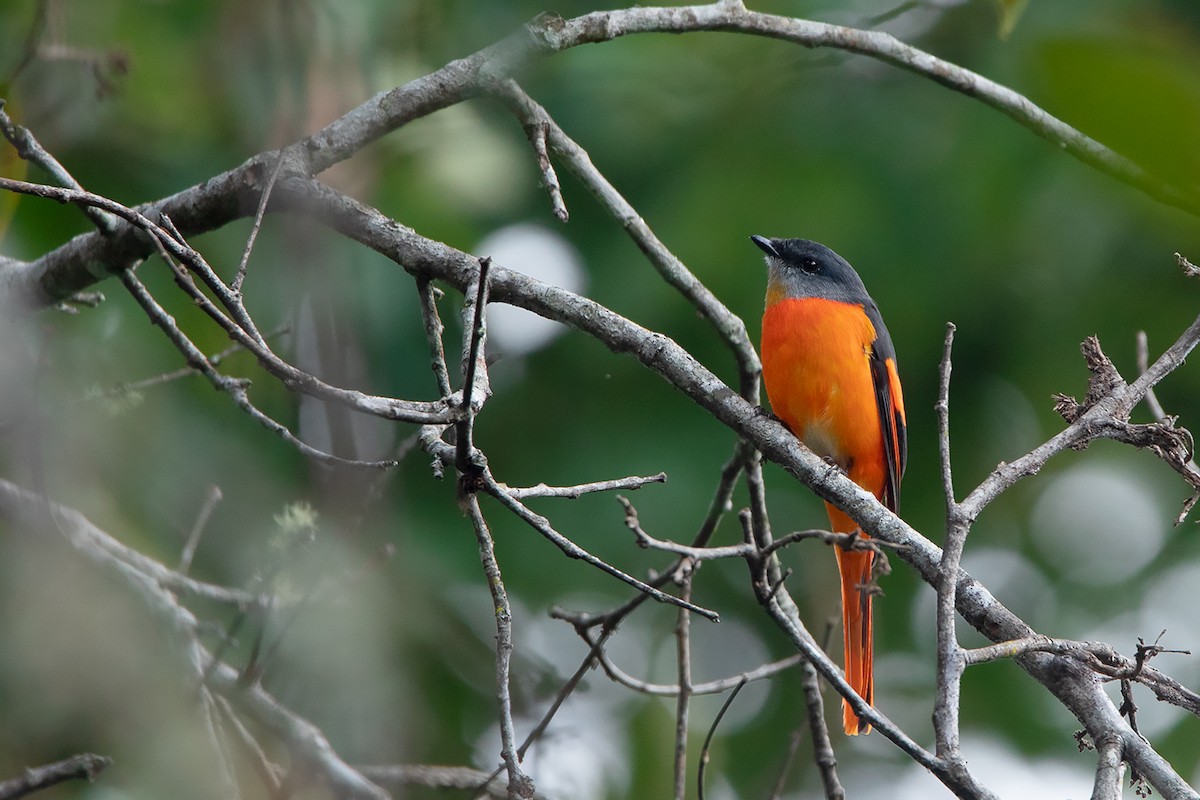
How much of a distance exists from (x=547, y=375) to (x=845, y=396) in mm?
4361

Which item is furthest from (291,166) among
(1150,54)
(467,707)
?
(467,707)

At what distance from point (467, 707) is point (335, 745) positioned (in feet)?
9.06

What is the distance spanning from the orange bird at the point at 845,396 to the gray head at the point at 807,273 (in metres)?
0.02

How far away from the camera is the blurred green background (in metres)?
3.94

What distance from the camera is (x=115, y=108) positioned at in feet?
19.2

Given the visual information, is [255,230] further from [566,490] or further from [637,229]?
[637,229]

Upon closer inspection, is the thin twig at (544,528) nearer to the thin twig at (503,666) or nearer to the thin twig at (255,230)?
the thin twig at (503,666)

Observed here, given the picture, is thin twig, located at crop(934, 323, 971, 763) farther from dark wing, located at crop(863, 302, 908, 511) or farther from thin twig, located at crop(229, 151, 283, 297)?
dark wing, located at crop(863, 302, 908, 511)

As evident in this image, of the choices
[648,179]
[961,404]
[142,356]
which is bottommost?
[142,356]

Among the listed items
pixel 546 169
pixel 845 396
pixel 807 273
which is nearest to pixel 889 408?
pixel 845 396

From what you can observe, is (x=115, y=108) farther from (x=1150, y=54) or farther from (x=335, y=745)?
(x=1150, y=54)

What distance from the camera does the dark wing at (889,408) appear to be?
520cm

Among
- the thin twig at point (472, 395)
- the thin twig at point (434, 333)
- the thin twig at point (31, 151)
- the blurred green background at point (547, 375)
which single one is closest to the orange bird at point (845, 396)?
the blurred green background at point (547, 375)

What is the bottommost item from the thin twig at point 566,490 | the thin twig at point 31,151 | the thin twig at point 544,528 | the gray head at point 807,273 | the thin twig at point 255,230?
the thin twig at point 544,528
